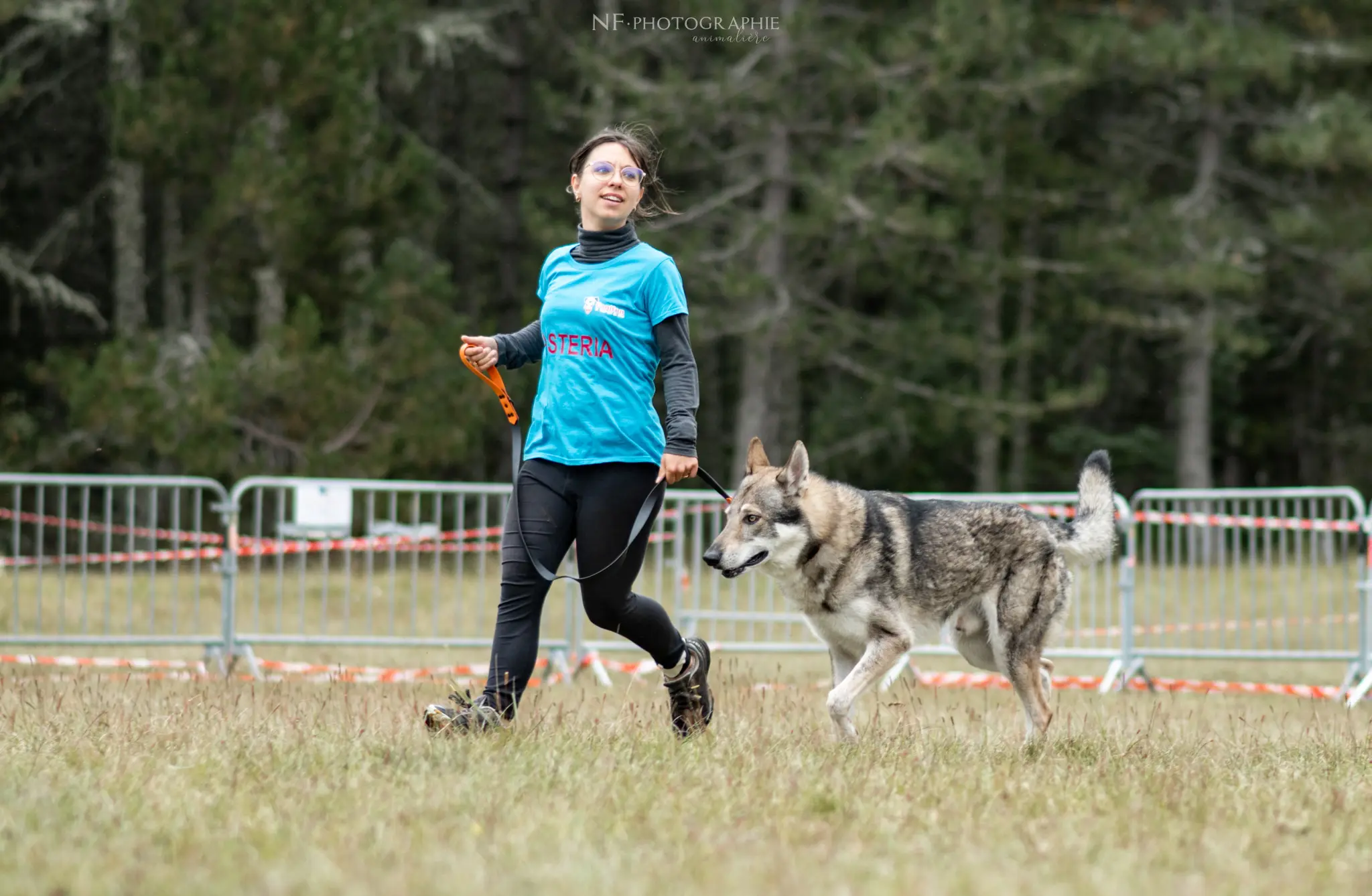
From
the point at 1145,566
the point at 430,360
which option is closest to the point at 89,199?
the point at 430,360

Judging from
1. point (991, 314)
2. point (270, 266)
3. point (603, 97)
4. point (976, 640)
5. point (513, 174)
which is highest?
point (603, 97)

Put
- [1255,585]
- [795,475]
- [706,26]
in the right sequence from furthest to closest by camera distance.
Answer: [706,26] < [1255,585] < [795,475]

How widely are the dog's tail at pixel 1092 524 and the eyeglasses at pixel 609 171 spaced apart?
275 cm

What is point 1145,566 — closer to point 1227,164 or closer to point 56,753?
point 56,753

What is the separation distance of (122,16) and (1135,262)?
48.9ft

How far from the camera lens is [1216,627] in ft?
37.5

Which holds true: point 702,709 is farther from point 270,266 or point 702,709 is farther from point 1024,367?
point 1024,367

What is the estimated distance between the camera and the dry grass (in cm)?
335

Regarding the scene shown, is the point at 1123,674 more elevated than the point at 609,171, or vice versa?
the point at 609,171

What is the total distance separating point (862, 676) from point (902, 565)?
2.09ft

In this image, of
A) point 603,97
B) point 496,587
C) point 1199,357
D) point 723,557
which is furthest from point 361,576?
point 1199,357

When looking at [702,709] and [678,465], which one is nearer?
[678,465]

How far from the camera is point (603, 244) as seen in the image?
531cm

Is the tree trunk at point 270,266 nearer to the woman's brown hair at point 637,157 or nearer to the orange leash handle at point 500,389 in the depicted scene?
the orange leash handle at point 500,389
